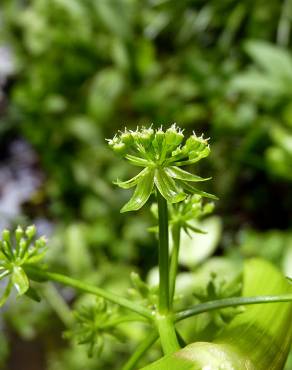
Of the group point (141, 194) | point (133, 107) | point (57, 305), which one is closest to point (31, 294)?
point (141, 194)

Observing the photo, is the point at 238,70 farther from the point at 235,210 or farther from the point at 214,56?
the point at 235,210

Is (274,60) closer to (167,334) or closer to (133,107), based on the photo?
(133,107)

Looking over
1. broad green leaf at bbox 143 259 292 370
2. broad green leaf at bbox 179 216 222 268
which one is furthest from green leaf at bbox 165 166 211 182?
broad green leaf at bbox 179 216 222 268

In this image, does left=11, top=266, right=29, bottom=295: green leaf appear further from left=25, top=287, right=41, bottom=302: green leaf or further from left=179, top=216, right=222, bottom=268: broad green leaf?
left=179, top=216, right=222, bottom=268: broad green leaf

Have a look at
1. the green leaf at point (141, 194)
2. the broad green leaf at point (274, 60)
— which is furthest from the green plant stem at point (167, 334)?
the broad green leaf at point (274, 60)

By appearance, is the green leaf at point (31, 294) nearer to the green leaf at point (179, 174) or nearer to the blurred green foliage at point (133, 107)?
the green leaf at point (179, 174)

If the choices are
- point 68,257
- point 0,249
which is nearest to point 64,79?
point 68,257
